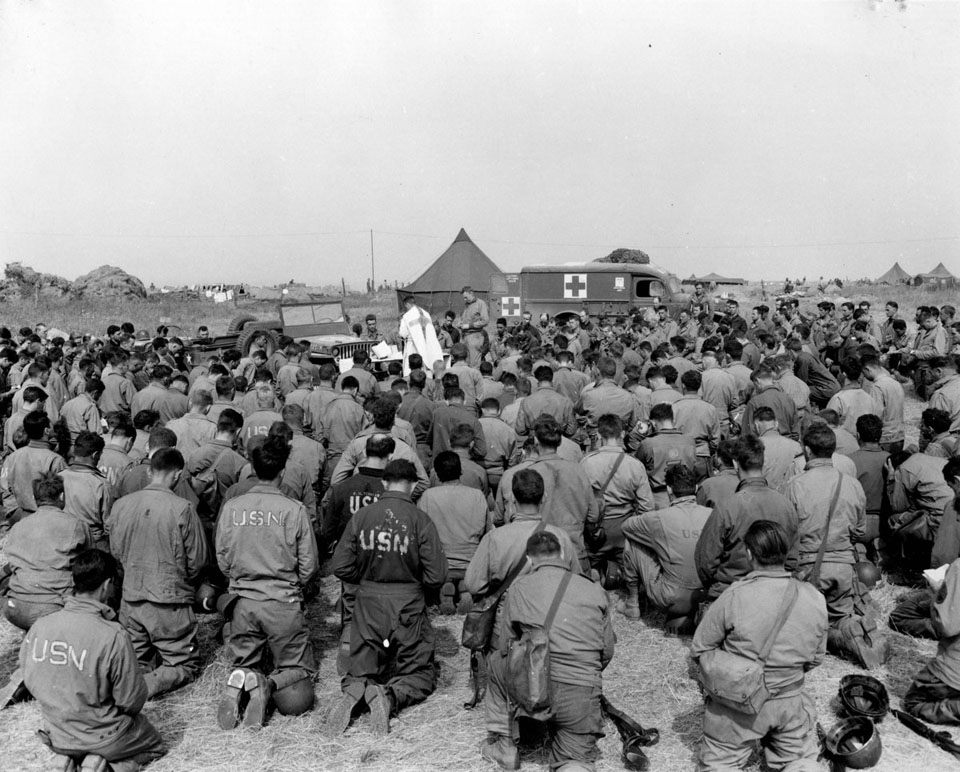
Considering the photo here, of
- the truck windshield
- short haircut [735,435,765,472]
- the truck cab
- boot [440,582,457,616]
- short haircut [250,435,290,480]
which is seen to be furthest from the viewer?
the truck cab

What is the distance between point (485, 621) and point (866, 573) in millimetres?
4264

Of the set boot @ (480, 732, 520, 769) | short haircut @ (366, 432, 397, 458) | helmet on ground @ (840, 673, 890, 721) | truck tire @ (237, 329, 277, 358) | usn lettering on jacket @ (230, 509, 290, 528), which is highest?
truck tire @ (237, 329, 277, 358)

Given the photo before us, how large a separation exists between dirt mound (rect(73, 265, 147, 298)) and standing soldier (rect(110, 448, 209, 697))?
43584 mm

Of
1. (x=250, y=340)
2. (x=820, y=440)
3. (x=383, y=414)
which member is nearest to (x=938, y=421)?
(x=820, y=440)

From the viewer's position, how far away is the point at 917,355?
523 inches

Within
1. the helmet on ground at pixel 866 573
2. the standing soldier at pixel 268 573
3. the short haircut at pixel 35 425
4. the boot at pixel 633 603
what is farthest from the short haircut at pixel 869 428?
the short haircut at pixel 35 425

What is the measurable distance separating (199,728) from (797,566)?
15.3ft

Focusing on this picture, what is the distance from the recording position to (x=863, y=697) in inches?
209

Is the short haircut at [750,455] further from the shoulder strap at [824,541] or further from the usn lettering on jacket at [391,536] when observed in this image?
the usn lettering on jacket at [391,536]

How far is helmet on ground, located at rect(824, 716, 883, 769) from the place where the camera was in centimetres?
472

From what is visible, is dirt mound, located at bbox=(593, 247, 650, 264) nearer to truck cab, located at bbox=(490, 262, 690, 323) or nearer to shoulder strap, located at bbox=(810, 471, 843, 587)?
truck cab, located at bbox=(490, 262, 690, 323)

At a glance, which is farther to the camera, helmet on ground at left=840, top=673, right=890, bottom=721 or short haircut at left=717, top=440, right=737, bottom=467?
short haircut at left=717, top=440, right=737, bottom=467

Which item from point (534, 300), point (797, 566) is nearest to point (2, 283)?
point (534, 300)

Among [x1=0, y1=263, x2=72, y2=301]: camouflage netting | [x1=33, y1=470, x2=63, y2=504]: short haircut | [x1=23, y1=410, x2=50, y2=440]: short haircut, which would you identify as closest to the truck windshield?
[x1=23, y1=410, x2=50, y2=440]: short haircut
